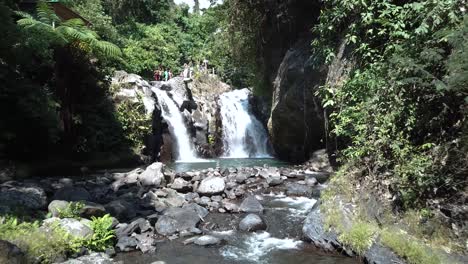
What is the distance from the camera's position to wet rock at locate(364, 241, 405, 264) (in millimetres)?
4828

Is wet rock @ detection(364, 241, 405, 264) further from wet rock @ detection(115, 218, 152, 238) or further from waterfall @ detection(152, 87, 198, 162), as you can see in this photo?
waterfall @ detection(152, 87, 198, 162)

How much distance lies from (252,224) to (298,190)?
10.8 ft

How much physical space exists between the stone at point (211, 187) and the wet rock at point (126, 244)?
141 inches

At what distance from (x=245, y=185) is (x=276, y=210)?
8.55 ft

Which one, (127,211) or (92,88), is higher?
A: (92,88)

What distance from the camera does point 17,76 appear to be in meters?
11.0

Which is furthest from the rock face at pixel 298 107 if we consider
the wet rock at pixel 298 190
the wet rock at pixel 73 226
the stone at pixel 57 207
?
the wet rock at pixel 73 226

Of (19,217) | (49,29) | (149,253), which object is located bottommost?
(149,253)

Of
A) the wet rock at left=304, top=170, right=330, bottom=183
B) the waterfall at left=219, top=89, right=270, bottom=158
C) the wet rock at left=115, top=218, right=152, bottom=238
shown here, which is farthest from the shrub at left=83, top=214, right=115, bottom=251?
the waterfall at left=219, top=89, right=270, bottom=158

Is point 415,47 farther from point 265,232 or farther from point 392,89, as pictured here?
point 265,232

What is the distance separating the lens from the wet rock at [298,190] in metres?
10.2

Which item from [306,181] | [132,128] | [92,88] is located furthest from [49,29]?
[306,181]

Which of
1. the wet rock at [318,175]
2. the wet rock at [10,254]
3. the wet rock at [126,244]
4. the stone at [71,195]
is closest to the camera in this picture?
the wet rock at [10,254]

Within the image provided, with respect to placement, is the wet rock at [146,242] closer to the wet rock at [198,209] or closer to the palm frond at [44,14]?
the wet rock at [198,209]
